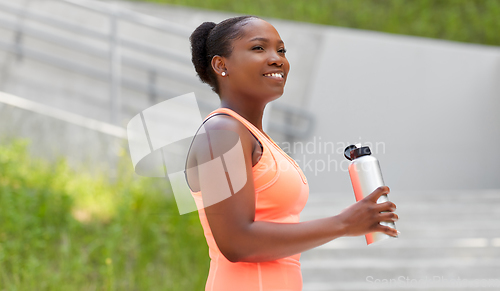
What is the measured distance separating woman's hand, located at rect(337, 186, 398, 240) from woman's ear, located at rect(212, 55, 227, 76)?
452mm

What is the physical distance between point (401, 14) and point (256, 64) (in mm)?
7666

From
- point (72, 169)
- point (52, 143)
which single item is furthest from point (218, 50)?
point (52, 143)

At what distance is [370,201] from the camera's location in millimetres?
1031

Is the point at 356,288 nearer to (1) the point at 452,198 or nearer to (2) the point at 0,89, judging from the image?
(1) the point at 452,198

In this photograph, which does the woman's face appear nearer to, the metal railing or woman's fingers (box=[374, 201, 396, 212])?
woman's fingers (box=[374, 201, 396, 212])

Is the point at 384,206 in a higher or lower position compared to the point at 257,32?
lower

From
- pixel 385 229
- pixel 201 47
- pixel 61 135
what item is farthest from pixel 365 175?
pixel 61 135

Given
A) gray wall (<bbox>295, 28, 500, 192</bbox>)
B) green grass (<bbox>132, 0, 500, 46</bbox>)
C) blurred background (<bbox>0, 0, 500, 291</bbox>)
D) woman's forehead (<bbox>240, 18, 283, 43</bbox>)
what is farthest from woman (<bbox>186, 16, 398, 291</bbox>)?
green grass (<bbox>132, 0, 500, 46</bbox>)

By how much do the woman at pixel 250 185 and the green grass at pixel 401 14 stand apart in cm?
698

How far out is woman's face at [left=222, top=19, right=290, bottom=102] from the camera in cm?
Result: 114

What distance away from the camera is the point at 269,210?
1.08 metres

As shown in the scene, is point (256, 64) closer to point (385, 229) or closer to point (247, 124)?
point (247, 124)

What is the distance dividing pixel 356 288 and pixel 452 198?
2.38 meters

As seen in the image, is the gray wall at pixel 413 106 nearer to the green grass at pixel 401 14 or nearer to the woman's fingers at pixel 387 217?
the green grass at pixel 401 14
